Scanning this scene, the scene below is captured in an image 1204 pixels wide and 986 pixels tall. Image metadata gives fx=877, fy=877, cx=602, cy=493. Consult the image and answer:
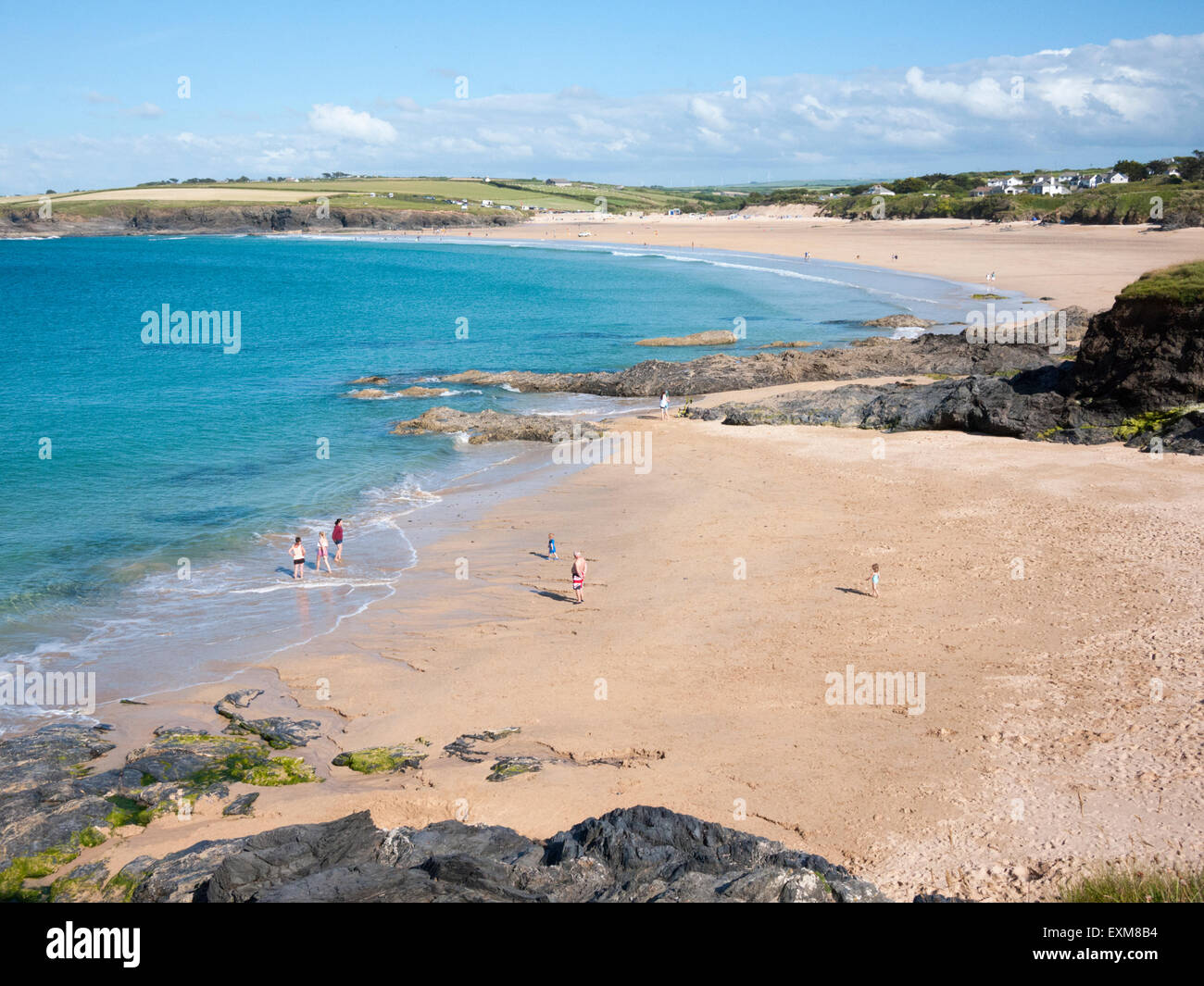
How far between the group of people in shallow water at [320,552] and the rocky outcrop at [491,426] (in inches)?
471

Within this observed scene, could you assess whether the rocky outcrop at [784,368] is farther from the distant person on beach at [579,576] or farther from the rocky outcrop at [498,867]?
the rocky outcrop at [498,867]

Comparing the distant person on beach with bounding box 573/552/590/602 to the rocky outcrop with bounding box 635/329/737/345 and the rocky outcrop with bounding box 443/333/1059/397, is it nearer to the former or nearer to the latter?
the rocky outcrop with bounding box 443/333/1059/397

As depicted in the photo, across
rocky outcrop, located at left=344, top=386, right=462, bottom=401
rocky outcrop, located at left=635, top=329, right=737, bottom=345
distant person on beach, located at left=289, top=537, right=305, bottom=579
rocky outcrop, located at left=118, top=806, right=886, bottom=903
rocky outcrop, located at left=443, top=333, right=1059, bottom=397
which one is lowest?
rocky outcrop, located at left=118, top=806, right=886, bottom=903

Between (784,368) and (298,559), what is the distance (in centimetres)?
2794

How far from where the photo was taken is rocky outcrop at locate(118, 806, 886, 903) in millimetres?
8633

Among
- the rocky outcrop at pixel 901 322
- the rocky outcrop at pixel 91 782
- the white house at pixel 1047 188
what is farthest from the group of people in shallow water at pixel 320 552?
the white house at pixel 1047 188

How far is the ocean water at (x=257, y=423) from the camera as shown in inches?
765

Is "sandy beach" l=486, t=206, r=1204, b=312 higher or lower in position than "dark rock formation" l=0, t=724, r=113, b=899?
higher

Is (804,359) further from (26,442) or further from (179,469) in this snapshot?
(26,442)

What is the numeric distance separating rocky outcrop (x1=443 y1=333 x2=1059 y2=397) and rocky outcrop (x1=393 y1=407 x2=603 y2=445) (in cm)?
682

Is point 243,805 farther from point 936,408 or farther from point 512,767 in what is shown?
point 936,408

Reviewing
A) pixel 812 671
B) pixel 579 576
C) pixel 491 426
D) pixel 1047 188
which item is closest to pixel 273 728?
pixel 579 576

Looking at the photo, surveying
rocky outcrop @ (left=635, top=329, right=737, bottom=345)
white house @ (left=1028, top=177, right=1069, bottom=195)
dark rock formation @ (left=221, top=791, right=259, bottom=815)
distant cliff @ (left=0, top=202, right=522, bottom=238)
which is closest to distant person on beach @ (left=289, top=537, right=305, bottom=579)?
dark rock formation @ (left=221, top=791, right=259, bottom=815)

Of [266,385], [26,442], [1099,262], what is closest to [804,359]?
[266,385]
